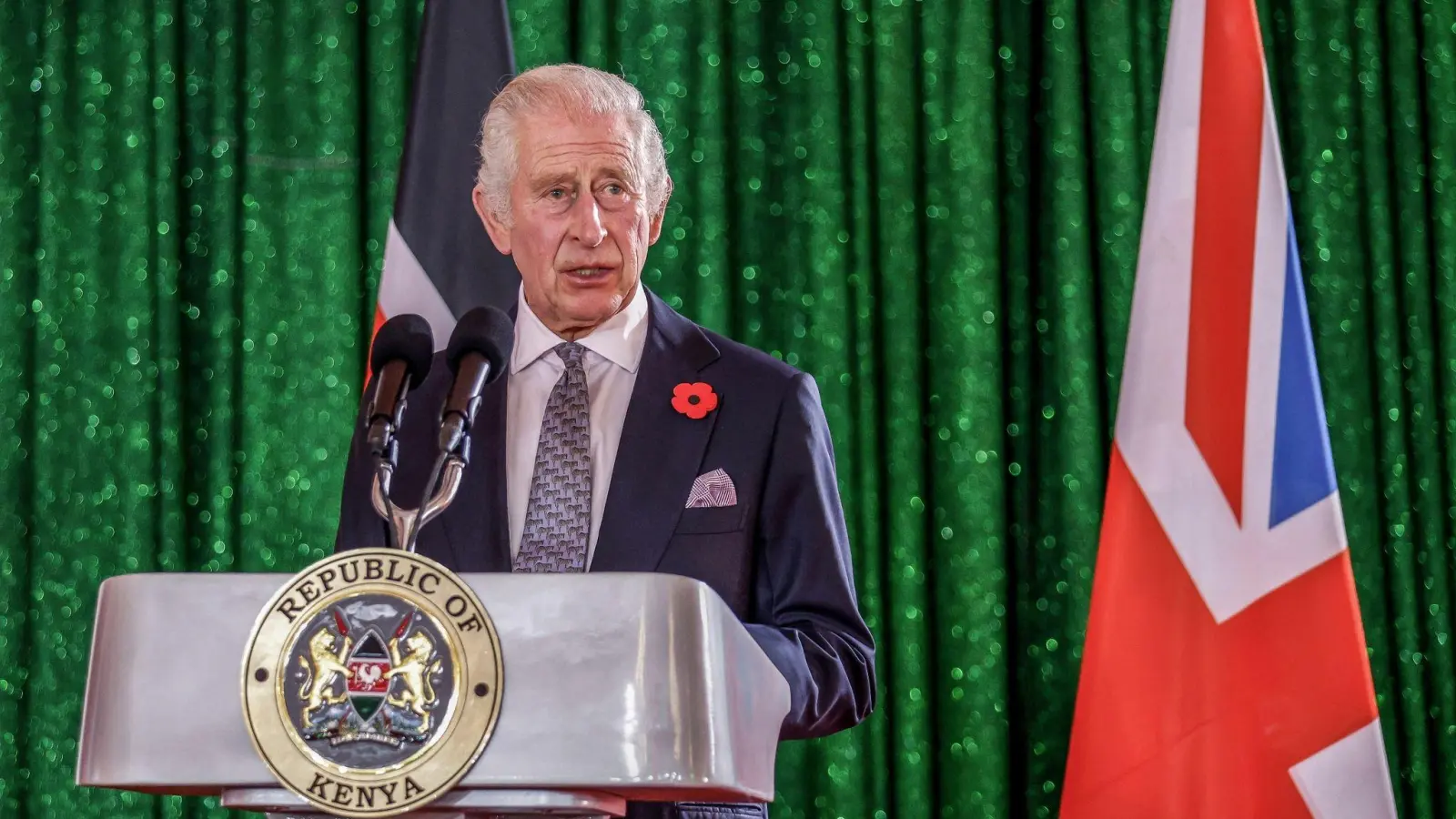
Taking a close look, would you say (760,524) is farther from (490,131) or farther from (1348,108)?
(1348,108)

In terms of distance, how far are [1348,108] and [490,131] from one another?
181 centimetres

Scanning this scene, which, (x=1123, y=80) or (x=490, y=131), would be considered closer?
(x=490, y=131)

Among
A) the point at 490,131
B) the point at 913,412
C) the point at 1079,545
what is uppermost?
the point at 490,131

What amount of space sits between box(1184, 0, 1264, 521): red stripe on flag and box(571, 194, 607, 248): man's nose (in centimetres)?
113

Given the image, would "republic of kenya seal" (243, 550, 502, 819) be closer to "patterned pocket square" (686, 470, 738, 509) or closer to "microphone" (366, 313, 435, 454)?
"microphone" (366, 313, 435, 454)

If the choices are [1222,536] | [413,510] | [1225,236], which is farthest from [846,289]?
[413,510]

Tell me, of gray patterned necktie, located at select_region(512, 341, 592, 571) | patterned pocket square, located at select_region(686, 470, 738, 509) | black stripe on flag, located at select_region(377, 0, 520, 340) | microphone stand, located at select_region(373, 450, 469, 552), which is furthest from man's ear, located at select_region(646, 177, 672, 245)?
black stripe on flag, located at select_region(377, 0, 520, 340)

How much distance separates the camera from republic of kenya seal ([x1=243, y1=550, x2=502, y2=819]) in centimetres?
99

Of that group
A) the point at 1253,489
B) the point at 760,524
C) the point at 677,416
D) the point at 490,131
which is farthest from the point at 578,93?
the point at 1253,489

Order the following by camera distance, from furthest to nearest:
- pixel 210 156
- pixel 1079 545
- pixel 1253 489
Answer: pixel 210 156 < pixel 1079 545 < pixel 1253 489

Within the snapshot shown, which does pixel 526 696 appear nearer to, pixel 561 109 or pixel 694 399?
pixel 694 399

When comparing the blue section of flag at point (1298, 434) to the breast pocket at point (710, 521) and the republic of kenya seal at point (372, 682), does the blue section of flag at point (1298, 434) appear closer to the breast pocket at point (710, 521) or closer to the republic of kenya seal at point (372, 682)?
the breast pocket at point (710, 521)

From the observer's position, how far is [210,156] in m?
3.09

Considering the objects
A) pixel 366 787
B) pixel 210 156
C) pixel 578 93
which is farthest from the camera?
pixel 210 156
